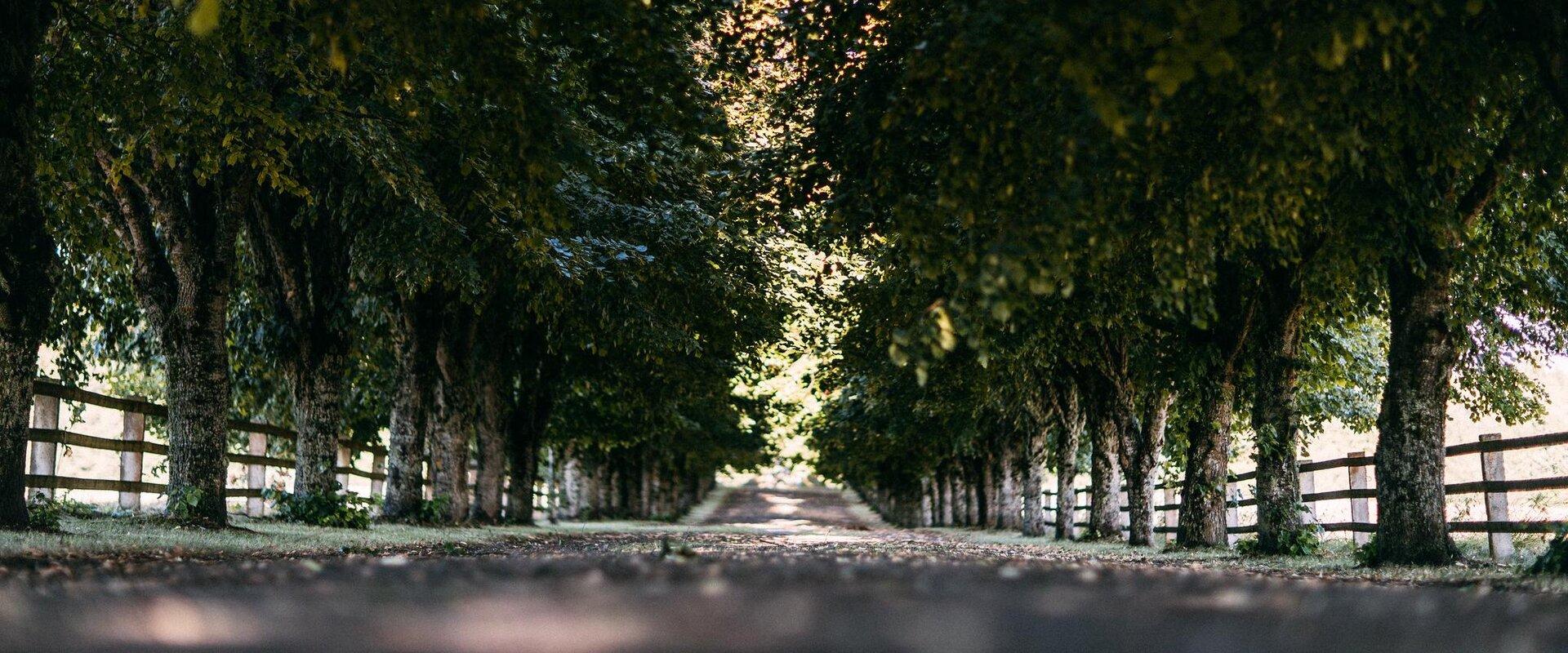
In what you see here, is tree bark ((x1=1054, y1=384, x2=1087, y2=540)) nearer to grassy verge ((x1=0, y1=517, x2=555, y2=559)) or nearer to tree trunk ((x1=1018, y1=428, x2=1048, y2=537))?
tree trunk ((x1=1018, y1=428, x2=1048, y2=537))

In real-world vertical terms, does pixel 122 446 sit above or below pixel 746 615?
above

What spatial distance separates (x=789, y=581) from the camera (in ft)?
14.5

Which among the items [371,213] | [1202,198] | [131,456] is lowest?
[131,456]

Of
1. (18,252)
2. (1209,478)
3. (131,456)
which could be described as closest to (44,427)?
(131,456)

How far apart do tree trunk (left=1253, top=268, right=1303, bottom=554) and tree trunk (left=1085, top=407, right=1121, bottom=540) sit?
6.10 m

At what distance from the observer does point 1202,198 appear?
7.31 meters

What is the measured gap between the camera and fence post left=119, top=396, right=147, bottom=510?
1574 cm

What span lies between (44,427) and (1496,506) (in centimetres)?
1646

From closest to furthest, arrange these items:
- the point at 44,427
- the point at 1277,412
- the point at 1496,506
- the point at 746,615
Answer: the point at 746,615, the point at 1496,506, the point at 44,427, the point at 1277,412

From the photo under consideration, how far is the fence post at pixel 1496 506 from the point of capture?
489 inches

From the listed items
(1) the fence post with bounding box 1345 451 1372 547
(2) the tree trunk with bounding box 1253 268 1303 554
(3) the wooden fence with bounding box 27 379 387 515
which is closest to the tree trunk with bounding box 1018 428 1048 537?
(1) the fence post with bounding box 1345 451 1372 547

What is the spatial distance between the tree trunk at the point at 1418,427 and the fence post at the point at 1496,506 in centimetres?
270

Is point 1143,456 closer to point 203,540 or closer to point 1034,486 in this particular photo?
point 1034,486

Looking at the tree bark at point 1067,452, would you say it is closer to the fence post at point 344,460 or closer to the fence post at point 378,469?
the fence post at point 344,460
